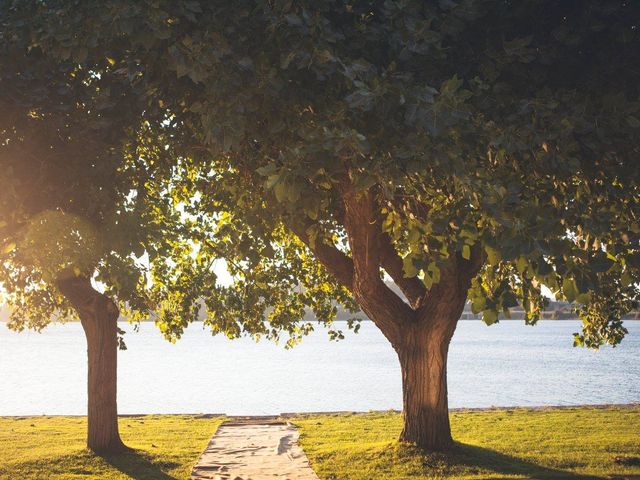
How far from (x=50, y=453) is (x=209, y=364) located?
6107cm

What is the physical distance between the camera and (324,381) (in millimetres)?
52500

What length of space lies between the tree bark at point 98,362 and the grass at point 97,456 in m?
0.41

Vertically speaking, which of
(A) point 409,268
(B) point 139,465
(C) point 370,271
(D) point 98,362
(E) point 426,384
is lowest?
(B) point 139,465

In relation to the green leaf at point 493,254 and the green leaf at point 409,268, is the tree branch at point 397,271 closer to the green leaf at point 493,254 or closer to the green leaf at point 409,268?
the green leaf at point 409,268

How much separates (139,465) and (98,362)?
7.46ft

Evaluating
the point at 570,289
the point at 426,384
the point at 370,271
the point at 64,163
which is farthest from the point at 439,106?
the point at 426,384

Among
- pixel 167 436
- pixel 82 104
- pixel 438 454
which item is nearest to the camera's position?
pixel 82 104

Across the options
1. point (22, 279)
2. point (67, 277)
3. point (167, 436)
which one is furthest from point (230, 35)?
point (167, 436)

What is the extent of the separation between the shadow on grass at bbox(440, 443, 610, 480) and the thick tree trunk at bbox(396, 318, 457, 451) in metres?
0.43

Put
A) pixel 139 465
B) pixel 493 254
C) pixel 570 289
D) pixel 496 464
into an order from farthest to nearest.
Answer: pixel 139 465 < pixel 496 464 < pixel 493 254 < pixel 570 289

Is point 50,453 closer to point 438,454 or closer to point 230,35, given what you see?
point 438,454

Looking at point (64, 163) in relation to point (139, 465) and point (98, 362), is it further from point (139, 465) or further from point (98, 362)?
point (98, 362)

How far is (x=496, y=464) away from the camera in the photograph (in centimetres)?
1263

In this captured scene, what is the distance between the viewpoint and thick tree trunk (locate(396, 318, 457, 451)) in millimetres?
13453
